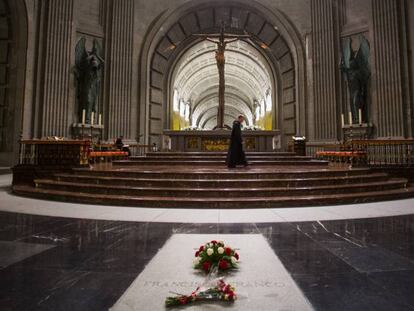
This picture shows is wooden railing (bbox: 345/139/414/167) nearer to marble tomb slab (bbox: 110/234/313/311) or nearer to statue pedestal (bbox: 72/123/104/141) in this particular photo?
marble tomb slab (bbox: 110/234/313/311)

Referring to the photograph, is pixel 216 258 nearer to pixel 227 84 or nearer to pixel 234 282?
pixel 234 282

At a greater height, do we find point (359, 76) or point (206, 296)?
point (359, 76)

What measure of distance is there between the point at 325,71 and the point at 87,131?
1212cm

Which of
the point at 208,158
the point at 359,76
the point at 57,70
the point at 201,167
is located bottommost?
the point at 201,167

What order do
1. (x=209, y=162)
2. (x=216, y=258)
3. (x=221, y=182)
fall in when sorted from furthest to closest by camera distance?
1. (x=209, y=162)
2. (x=221, y=182)
3. (x=216, y=258)

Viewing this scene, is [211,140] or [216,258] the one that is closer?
[216,258]

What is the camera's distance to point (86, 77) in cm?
1256

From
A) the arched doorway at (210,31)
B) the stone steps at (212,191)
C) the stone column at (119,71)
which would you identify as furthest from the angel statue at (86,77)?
the stone steps at (212,191)

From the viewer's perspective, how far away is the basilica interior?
1.73 metres

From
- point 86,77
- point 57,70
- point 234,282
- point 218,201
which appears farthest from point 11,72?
point 234,282

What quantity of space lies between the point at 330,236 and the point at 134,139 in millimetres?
12311

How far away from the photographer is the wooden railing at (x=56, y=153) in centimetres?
709

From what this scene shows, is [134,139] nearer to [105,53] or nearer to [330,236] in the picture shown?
[105,53]

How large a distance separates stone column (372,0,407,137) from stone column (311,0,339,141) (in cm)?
172
